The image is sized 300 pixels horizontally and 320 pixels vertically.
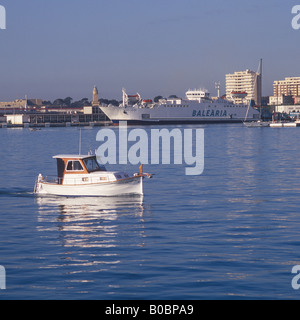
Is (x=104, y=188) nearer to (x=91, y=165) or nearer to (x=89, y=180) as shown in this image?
(x=89, y=180)

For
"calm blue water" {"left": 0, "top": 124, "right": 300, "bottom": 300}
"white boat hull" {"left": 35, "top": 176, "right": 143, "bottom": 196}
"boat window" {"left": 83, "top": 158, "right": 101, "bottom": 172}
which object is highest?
"boat window" {"left": 83, "top": 158, "right": 101, "bottom": 172}

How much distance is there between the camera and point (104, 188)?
121 ft

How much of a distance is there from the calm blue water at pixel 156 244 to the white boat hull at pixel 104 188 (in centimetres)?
54

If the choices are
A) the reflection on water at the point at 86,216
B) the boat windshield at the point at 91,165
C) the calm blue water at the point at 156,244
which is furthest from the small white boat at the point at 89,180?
the calm blue water at the point at 156,244

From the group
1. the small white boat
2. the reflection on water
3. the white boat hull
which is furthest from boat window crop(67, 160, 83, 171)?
the reflection on water

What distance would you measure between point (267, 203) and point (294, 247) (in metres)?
12.3

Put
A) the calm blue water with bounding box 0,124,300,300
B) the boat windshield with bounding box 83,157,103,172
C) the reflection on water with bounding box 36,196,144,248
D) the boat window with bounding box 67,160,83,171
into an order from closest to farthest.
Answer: the calm blue water with bounding box 0,124,300,300 → the reflection on water with bounding box 36,196,144,248 → the boat window with bounding box 67,160,83,171 → the boat windshield with bounding box 83,157,103,172

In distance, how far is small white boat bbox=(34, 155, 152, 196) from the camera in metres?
36.9

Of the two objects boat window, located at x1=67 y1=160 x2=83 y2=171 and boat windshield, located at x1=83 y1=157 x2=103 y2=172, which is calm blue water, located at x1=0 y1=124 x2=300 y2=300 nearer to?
boat window, located at x1=67 y1=160 x2=83 y2=171

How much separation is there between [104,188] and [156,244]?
41.5ft

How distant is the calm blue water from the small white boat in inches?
24.9

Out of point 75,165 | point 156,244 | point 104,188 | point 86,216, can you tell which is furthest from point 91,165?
point 156,244

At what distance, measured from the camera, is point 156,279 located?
19.7 meters

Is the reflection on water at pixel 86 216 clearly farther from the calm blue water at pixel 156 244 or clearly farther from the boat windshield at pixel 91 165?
the boat windshield at pixel 91 165
